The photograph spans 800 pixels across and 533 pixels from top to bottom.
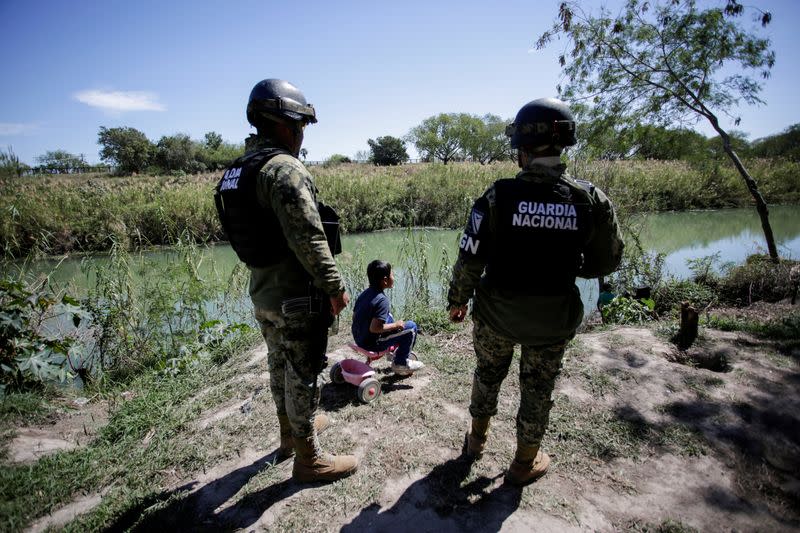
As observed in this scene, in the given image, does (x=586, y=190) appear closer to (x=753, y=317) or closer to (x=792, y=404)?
(x=792, y=404)

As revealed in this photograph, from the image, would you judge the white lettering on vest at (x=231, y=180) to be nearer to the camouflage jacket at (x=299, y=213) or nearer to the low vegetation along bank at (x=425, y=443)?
the camouflage jacket at (x=299, y=213)

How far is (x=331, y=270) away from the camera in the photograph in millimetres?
1891

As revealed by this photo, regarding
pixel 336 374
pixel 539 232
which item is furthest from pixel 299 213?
pixel 336 374

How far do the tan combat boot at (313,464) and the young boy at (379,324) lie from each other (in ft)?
3.27

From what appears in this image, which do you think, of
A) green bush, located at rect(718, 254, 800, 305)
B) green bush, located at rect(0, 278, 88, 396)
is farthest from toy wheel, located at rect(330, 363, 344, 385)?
green bush, located at rect(718, 254, 800, 305)

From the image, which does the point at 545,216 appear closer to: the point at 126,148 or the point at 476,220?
the point at 476,220

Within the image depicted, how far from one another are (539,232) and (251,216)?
1.40m

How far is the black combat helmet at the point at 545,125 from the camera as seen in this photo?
1874mm

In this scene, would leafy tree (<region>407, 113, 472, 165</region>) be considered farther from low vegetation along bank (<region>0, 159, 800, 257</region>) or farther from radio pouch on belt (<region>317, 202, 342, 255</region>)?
radio pouch on belt (<region>317, 202, 342, 255</region>)

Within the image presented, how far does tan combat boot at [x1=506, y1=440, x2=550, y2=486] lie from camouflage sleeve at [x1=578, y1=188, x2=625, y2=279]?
101 cm

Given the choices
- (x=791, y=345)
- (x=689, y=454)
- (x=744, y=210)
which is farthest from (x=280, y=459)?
(x=744, y=210)

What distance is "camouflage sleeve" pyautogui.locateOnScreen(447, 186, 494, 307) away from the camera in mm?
1892

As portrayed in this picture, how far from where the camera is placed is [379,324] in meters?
3.04

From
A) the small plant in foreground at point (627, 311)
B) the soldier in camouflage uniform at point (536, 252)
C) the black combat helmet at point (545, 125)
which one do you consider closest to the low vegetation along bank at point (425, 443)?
the soldier in camouflage uniform at point (536, 252)
